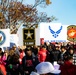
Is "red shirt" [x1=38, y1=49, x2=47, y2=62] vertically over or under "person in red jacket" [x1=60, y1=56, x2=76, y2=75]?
under

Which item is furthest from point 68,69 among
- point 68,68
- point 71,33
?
point 71,33

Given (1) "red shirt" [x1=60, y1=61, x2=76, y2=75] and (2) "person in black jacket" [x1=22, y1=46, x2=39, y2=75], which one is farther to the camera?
(2) "person in black jacket" [x1=22, y1=46, x2=39, y2=75]

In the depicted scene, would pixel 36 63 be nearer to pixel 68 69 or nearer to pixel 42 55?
pixel 68 69

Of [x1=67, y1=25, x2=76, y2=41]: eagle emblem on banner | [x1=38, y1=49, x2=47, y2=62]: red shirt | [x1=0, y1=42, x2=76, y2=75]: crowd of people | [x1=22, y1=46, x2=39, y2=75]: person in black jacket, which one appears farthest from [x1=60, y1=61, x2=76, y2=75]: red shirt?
[x1=67, y1=25, x2=76, y2=41]: eagle emblem on banner

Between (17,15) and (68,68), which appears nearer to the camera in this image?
(68,68)

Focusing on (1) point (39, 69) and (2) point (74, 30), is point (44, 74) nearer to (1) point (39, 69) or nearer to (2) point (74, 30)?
(1) point (39, 69)

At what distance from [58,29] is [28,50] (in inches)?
216

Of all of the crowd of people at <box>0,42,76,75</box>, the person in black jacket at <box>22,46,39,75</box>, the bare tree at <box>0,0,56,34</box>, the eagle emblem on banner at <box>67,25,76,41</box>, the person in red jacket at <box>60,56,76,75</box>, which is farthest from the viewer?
the bare tree at <box>0,0,56,34</box>

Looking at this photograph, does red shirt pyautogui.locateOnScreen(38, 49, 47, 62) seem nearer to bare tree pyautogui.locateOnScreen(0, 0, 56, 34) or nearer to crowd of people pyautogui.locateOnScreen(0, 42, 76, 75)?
crowd of people pyautogui.locateOnScreen(0, 42, 76, 75)

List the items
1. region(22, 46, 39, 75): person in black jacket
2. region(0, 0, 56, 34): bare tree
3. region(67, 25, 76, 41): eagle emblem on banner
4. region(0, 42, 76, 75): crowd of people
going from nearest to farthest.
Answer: region(0, 42, 76, 75): crowd of people → region(22, 46, 39, 75): person in black jacket → region(67, 25, 76, 41): eagle emblem on banner → region(0, 0, 56, 34): bare tree

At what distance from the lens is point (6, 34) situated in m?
20.3

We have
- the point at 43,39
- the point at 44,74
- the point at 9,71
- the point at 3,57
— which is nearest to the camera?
the point at 44,74

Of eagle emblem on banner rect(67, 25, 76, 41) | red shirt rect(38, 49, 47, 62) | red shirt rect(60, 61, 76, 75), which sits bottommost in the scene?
red shirt rect(38, 49, 47, 62)

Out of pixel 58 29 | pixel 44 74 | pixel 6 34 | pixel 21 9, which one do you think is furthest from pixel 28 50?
pixel 21 9
